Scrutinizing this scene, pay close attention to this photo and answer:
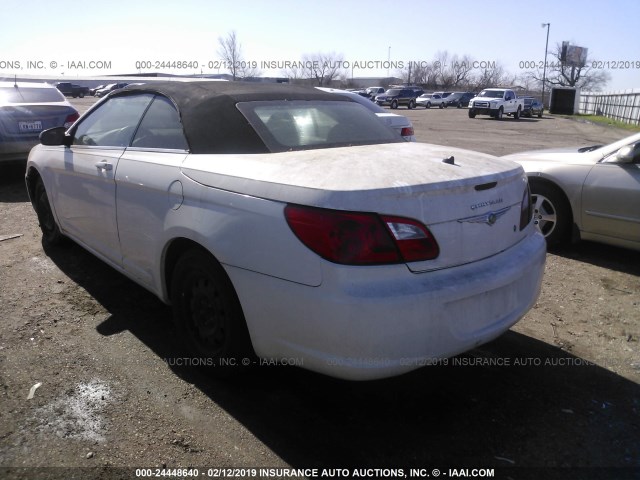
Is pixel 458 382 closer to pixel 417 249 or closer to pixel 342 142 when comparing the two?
pixel 417 249

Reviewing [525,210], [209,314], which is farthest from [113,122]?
[525,210]

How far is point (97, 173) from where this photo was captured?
3.62 meters

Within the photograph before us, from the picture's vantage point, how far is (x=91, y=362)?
3.08 metres

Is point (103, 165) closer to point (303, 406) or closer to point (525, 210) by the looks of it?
point (303, 406)

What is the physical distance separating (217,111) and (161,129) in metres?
0.46

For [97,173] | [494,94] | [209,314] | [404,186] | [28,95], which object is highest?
[494,94]

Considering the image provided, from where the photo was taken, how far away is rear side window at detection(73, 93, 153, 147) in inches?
141

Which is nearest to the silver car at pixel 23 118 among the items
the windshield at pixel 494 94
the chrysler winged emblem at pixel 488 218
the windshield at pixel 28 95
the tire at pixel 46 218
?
the windshield at pixel 28 95

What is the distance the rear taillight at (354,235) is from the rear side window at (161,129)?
117 centimetres

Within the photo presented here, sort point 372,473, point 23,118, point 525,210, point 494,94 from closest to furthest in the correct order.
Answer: point 372,473
point 525,210
point 23,118
point 494,94

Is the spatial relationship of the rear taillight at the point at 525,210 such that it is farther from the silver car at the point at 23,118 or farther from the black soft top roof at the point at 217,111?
the silver car at the point at 23,118

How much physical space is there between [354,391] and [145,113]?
7.40 ft

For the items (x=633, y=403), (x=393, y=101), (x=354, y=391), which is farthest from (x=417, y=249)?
(x=393, y=101)

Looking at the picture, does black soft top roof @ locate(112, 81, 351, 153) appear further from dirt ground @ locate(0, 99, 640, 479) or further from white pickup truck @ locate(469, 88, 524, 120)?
white pickup truck @ locate(469, 88, 524, 120)
